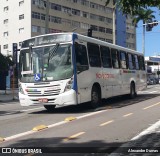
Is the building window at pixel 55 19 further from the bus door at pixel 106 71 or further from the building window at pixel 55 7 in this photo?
the bus door at pixel 106 71

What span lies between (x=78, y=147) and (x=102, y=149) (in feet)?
1.87

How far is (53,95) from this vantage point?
15484 millimetres

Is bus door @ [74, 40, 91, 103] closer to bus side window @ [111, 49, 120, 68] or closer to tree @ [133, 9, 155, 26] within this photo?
bus side window @ [111, 49, 120, 68]

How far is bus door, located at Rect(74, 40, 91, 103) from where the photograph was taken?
15.8 m

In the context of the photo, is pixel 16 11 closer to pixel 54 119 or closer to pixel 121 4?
pixel 54 119

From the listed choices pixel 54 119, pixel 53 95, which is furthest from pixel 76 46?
pixel 54 119

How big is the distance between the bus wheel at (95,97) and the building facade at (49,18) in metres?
50.3

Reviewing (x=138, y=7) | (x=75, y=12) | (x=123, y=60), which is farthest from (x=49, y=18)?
(x=138, y=7)

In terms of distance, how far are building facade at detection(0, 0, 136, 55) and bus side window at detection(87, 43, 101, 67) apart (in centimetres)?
4987

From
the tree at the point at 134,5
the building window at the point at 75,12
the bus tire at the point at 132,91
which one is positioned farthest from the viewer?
the building window at the point at 75,12

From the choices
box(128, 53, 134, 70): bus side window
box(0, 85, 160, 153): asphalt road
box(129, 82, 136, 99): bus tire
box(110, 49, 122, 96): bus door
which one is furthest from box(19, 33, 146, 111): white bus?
box(129, 82, 136, 99): bus tire

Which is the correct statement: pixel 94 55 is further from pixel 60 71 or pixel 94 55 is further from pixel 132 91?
pixel 132 91

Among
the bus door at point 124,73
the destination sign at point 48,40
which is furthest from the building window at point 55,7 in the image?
the destination sign at point 48,40

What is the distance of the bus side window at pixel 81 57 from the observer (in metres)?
15.9
